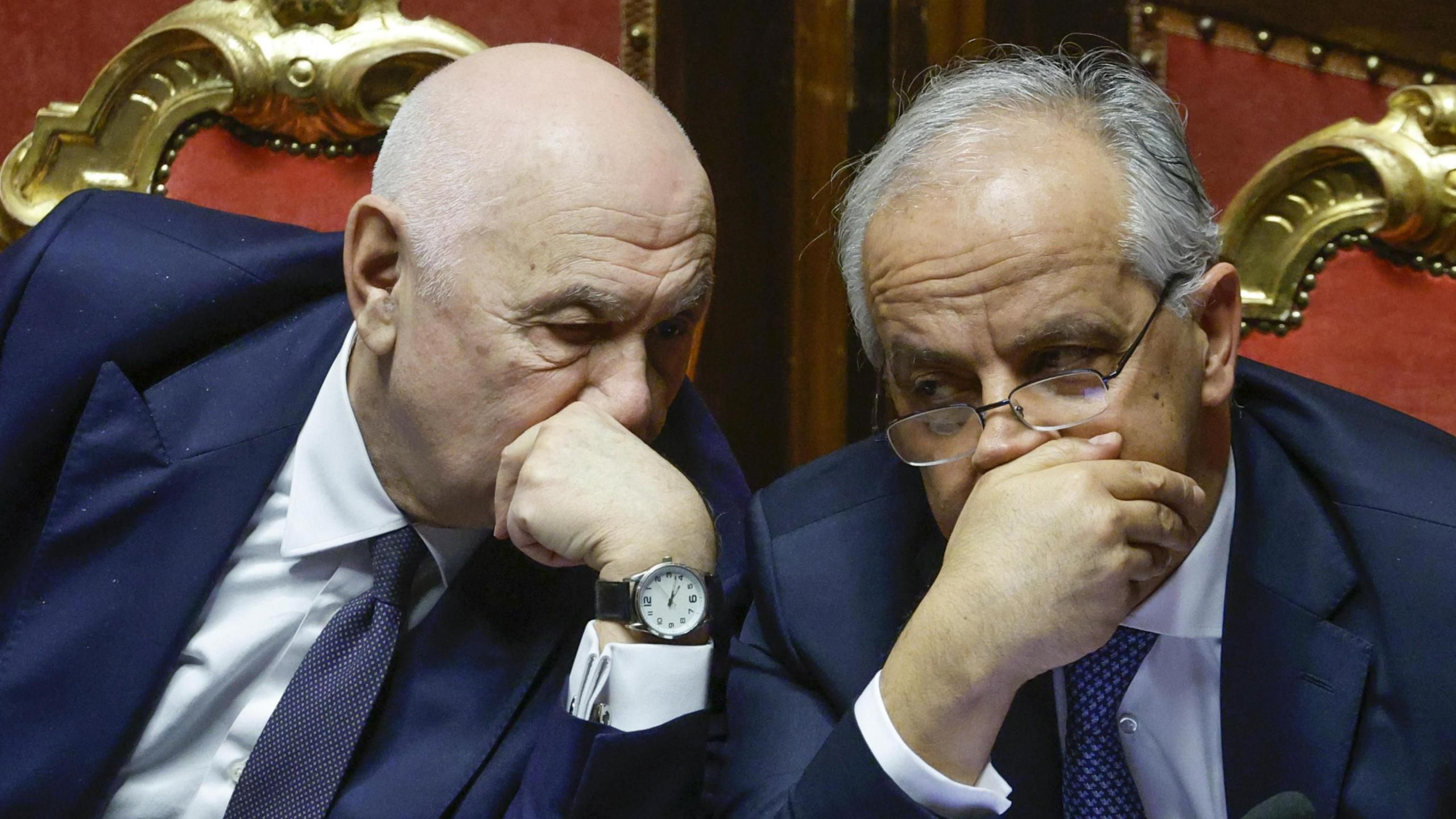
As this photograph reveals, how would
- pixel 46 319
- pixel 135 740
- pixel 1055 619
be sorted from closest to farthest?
pixel 1055 619, pixel 135 740, pixel 46 319

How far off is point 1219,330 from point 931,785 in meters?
0.57

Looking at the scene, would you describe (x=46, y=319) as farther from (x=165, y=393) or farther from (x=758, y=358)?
(x=758, y=358)

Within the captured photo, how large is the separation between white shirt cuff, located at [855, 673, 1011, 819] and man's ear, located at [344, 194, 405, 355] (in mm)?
725

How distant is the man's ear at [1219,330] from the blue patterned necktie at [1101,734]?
26 cm

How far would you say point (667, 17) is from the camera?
223cm

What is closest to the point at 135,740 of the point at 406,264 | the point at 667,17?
the point at 406,264

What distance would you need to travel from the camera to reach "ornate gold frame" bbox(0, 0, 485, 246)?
2045 mm

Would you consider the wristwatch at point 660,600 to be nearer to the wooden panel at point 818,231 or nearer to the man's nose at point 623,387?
the man's nose at point 623,387

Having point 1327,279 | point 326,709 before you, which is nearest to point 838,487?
point 326,709

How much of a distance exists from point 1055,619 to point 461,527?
0.72 metres

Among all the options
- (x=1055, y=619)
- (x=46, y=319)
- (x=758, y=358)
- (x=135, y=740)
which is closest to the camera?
(x=1055, y=619)

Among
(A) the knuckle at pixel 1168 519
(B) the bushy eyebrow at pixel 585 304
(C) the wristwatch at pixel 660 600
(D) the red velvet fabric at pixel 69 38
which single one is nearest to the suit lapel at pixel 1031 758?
(A) the knuckle at pixel 1168 519

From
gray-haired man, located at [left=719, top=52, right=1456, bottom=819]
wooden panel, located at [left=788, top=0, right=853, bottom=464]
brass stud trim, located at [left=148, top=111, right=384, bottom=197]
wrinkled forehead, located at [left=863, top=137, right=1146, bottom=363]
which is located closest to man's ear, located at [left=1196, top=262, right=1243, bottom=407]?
gray-haired man, located at [left=719, top=52, right=1456, bottom=819]

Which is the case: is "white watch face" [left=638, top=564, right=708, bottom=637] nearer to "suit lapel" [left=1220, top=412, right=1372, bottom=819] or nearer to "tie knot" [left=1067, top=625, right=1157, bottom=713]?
"tie knot" [left=1067, top=625, right=1157, bottom=713]
